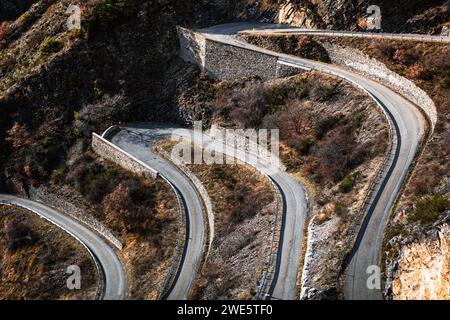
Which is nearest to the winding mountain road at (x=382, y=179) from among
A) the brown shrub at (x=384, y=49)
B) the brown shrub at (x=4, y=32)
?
the brown shrub at (x=384, y=49)

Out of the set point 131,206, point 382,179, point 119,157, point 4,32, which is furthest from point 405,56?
point 4,32

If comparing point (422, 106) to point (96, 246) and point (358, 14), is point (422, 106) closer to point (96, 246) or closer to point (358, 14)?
point (358, 14)

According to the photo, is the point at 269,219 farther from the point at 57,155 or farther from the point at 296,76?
the point at 57,155

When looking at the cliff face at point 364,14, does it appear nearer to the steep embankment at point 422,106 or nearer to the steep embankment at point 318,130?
the steep embankment at point 422,106

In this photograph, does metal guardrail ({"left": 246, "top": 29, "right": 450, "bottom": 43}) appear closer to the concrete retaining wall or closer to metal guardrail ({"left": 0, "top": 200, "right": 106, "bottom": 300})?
the concrete retaining wall

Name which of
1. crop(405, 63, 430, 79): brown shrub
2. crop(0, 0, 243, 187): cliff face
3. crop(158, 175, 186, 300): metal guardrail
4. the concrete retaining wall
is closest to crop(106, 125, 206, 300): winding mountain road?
crop(158, 175, 186, 300): metal guardrail
